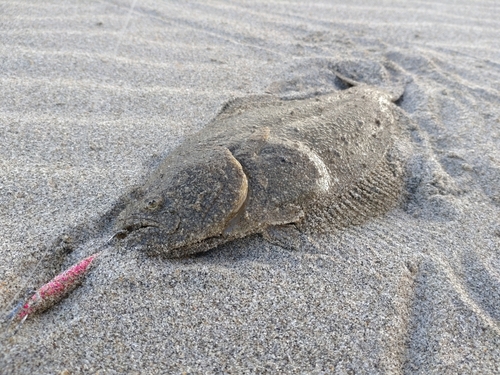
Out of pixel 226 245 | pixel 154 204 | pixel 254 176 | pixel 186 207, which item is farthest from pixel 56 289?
pixel 254 176

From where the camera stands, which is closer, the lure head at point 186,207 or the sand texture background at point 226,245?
the sand texture background at point 226,245

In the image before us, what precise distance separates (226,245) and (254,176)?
47 cm

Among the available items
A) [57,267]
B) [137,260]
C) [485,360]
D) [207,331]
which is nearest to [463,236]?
[485,360]

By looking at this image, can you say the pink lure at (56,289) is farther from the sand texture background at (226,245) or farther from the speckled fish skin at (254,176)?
the speckled fish skin at (254,176)

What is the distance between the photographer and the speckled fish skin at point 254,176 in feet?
8.67

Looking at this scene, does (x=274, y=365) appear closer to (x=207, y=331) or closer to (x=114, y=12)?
(x=207, y=331)

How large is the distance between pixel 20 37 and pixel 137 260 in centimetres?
351

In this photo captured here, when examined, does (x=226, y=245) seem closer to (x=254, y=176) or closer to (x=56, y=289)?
(x=254, y=176)

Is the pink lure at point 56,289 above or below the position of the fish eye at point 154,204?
below

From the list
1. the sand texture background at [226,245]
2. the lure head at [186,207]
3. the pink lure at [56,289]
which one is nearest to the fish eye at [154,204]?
the lure head at [186,207]

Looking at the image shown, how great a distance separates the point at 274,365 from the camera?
2.17 meters

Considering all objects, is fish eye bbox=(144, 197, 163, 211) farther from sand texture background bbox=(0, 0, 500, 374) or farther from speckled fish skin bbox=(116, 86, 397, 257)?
sand texture background bbox=(0, 0, 500, 374)

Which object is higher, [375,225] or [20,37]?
[20,37]

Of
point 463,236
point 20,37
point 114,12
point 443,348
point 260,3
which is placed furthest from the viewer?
point 260,3
